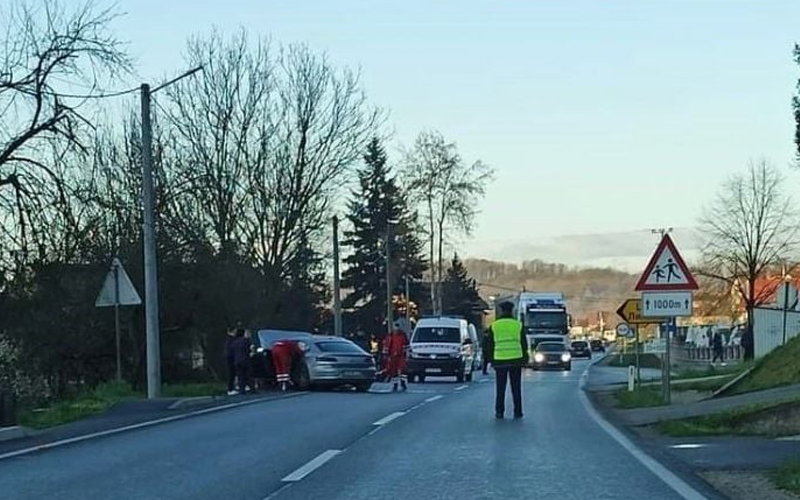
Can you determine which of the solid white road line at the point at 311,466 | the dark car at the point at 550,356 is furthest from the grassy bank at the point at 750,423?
the dark car at the point at 550,356

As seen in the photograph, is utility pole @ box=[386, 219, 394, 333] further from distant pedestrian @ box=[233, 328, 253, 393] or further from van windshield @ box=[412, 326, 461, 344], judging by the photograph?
distant pedestrian @ box=[233, 328, 253, 393]

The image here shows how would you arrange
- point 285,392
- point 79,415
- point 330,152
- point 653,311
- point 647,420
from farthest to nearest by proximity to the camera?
point 330,152 → point 285,392 → point 79,415 → point 653,311 → point 647,420

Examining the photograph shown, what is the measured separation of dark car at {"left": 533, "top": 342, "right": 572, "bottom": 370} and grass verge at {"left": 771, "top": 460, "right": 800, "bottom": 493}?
52306 millimetres

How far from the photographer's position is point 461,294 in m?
109

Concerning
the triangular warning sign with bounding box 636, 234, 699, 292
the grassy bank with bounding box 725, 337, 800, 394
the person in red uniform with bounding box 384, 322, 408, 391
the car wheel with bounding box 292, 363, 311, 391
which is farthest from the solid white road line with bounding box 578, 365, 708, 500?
the person in red uniform with bounding box 384, 322, 408, 391

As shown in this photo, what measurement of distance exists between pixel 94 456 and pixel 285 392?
18054mm

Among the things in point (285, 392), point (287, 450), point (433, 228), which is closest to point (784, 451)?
point (287, 450)

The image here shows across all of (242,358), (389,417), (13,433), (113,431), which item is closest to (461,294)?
(242,358)

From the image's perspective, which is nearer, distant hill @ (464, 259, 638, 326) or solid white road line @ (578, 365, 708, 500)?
solid white road line @ (578, 365, 708, 500)

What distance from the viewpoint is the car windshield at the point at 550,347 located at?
6390 centimetres

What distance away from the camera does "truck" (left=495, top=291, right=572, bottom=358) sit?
218 feet

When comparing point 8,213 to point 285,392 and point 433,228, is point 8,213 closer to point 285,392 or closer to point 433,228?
point 285,392

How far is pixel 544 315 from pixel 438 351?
1040 inches

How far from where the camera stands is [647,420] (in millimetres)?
19125
